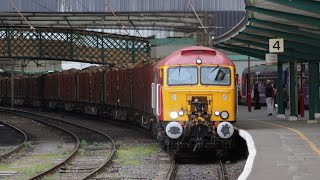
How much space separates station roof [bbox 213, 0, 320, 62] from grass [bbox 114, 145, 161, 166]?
4.35 metres

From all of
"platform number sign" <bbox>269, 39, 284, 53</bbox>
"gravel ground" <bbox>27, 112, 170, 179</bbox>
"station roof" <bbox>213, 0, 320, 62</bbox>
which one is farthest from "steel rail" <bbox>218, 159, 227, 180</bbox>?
"platform number sign" <bbox>269, 39, 284, 53</bbox>

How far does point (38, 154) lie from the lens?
742 inches

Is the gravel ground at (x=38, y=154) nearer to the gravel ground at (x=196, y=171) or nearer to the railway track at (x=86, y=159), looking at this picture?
the railway track at (x=86, y=159)

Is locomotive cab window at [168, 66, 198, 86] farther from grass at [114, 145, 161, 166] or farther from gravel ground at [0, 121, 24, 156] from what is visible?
gravel ground at [0, 121, 24, 156]

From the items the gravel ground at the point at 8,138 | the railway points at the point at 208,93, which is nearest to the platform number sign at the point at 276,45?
the railway points at the point at 208,93

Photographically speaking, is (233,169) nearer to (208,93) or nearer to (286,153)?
(286,153)

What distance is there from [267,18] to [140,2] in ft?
→ 80.5

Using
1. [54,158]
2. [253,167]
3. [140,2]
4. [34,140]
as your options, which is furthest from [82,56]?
[253,167]

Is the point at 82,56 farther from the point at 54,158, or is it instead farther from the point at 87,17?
the point at 54,158

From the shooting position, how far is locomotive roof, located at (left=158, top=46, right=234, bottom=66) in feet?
54.7

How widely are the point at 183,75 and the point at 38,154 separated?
5140 mm

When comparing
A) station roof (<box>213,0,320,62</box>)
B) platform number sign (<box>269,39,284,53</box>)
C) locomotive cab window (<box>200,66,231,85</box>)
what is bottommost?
locomotive cab window (<box>200,66,231,85</box>)

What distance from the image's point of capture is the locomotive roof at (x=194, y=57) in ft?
54.7

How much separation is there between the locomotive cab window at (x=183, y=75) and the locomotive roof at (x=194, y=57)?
0.52ft
